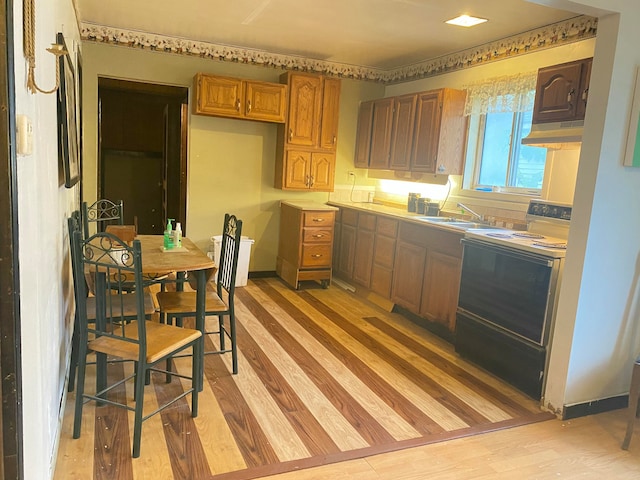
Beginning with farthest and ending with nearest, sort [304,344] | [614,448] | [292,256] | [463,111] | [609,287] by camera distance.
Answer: [292,256]
[463,111]
[304,344]
[609,287]
[614,448]

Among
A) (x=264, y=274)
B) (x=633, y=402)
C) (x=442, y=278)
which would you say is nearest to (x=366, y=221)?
(x=442, y=278)

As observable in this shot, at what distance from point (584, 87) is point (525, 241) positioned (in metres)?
0.96

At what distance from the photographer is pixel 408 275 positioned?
421 centimetres

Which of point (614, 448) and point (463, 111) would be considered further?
point (463, 111)

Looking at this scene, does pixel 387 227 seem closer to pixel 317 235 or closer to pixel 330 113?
pixel 317 235

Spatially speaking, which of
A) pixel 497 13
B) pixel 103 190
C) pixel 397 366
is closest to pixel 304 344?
pixel 397 366

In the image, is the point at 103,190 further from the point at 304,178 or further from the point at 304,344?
the point at 304,344

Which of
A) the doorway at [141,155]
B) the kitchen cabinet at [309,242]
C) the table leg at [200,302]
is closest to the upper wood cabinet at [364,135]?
the kitchen cabinet at [309,242]

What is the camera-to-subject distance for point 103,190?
23.1ft

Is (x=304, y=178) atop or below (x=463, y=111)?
below

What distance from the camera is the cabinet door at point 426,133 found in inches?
172

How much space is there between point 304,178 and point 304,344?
2178mm


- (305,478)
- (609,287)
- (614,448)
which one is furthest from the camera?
(609,287)

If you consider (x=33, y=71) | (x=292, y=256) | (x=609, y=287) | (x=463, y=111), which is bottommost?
(x=292, y=256)
